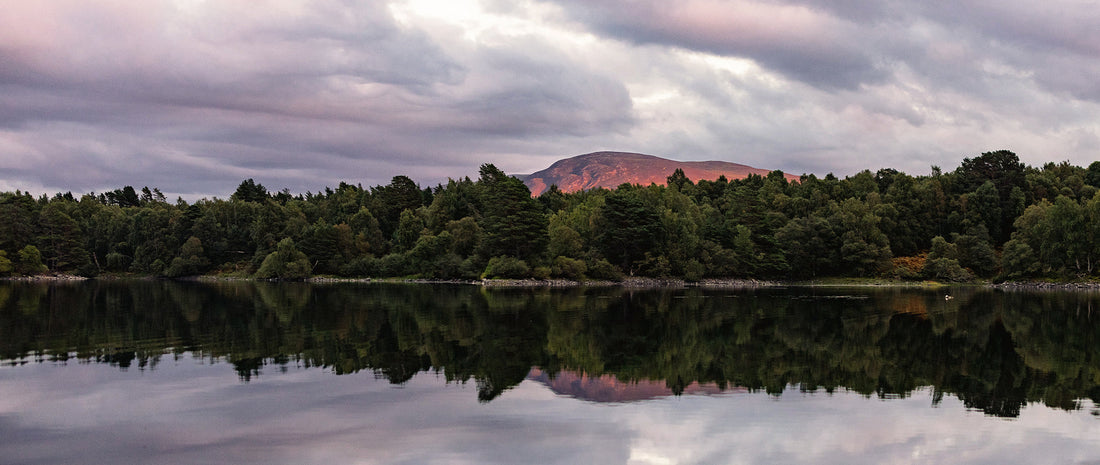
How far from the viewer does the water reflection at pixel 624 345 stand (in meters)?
24.3

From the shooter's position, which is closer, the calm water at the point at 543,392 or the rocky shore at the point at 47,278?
the calm water at the point at 543,392

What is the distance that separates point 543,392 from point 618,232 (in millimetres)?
88865

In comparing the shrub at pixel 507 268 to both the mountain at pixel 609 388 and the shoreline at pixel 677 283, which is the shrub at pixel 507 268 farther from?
the mountain at pixel 609 388

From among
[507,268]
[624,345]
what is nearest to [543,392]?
[624,345]

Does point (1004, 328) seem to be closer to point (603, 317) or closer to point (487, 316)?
point (603, 317)

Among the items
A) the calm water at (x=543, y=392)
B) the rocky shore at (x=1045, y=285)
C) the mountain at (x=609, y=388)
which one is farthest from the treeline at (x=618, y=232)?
the mountain at (x=609, y=388)

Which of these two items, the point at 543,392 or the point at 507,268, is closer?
the point at 543,392

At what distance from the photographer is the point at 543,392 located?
2223 centimetres

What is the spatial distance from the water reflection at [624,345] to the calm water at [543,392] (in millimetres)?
188

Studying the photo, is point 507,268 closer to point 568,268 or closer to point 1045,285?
point 568,268

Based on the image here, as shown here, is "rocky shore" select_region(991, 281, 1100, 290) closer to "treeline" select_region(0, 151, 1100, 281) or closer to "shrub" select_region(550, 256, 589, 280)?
"treeline" select_region(0, 151, 1100, 281)

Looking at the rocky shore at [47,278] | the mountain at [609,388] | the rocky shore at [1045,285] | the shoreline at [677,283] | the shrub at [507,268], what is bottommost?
the rocky shore at [47,278]

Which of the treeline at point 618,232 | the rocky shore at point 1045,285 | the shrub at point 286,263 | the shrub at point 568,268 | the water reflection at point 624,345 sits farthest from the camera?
the shrub at point 286,263

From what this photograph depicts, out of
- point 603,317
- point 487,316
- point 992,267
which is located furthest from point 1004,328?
point 992,267
